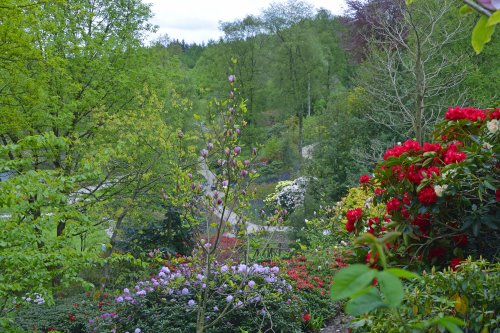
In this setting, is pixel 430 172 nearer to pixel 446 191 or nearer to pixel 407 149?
pixel 446 191

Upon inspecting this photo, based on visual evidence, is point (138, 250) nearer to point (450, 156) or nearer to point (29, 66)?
point (29, 66)

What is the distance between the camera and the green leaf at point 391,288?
486 millimetres

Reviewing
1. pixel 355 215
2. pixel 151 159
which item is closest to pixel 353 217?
pixel 355 215

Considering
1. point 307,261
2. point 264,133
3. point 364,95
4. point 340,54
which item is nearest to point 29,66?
point 307,261

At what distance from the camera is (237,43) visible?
29438mm

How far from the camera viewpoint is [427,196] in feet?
10.5

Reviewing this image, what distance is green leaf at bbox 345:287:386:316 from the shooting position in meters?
0.56

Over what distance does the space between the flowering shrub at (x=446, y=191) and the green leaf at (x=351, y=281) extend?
265 centimetres

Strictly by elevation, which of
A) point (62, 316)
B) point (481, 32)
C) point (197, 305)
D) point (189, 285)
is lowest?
point (62, 316)

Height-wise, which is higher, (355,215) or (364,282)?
(364,282)

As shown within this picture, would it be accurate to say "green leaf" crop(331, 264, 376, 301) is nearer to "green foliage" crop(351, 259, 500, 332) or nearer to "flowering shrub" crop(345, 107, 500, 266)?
"green foliage" crop(351, 259, 500, 332)

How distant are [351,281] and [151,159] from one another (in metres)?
10.9

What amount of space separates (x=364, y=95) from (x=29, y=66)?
914cm

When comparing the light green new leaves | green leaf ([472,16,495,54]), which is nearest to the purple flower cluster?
green leaf ([472,16,495,54])
